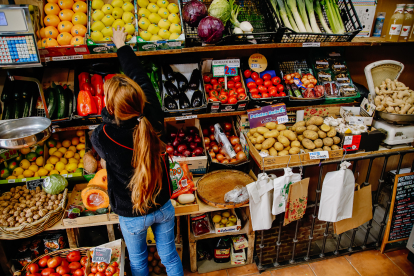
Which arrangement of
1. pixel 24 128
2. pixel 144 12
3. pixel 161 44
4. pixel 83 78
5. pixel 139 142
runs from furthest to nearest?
pixel 83 78 < pixel 144 12 < pixel 161 44 < pixel 24 128 < pixel 139 142

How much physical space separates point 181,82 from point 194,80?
14cm

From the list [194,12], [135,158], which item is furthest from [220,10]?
[135,158]

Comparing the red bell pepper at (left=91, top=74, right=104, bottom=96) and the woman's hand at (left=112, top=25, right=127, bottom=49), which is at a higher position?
the woman's hand at (left=112, top=25, right=127, bottom=49)

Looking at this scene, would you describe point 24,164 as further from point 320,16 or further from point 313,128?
point 320,16

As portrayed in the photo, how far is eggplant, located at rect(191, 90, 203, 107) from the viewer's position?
2.47 m

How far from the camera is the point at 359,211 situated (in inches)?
97.0

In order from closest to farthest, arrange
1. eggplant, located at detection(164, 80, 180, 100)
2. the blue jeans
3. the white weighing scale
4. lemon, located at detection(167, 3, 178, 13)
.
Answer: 1. the blue jeans
2. the white weighing scale
3. lemon, located at detection(167, 3, 178, 13)
4. eggplant, located at detection(164, 80, 180, 100)

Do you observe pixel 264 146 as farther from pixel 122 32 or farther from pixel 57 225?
pixel 57 225

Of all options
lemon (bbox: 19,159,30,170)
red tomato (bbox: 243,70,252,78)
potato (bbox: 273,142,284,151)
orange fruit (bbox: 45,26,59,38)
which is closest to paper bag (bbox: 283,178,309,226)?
potato (bbox: 273,142,284,151)

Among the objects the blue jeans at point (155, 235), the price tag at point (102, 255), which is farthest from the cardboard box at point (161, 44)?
the price tag at point (102, 255)

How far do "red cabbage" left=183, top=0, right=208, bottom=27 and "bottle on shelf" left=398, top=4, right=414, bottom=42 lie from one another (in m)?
2.22

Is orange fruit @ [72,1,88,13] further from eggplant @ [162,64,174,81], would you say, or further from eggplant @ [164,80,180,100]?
eggplant @ [164,80,180,100]

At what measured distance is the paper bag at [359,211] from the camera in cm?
240

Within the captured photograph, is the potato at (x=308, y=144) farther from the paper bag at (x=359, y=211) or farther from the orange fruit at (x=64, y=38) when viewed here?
the orange fruit at (x=64, y=38)
